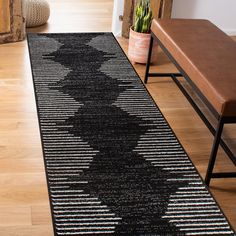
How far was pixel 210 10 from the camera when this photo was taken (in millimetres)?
3707

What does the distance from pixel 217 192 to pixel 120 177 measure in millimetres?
409

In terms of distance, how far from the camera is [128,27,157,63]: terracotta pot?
3010 mm

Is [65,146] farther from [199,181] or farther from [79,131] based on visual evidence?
[199,181]

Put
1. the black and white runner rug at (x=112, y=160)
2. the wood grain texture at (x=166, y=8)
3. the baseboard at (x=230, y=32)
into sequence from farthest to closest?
the baseboard at (x=230, y=32), the wood grain texture at (x=166, y=8), the black and white runner rug at (x=112, y=160)

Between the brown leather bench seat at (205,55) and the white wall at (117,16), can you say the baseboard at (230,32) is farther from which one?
the brown leather bench seat at (205,55)

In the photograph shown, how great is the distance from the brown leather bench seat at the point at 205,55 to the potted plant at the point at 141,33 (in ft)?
1.03

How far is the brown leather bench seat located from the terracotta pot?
31cm

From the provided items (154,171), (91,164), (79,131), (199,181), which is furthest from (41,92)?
(199,181)

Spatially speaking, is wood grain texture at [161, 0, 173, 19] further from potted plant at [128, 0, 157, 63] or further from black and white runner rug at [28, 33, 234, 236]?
black and white runner rug at [28, 33, 234, 236]

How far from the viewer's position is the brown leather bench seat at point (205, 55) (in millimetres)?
1810

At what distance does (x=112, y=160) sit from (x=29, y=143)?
16.0 inches

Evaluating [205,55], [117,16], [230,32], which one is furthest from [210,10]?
[205,55]

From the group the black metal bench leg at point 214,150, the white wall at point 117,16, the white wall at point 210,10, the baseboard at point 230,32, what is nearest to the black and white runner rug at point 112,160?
the black metal bench leg at point 214,150

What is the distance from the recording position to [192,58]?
214 centimetres
